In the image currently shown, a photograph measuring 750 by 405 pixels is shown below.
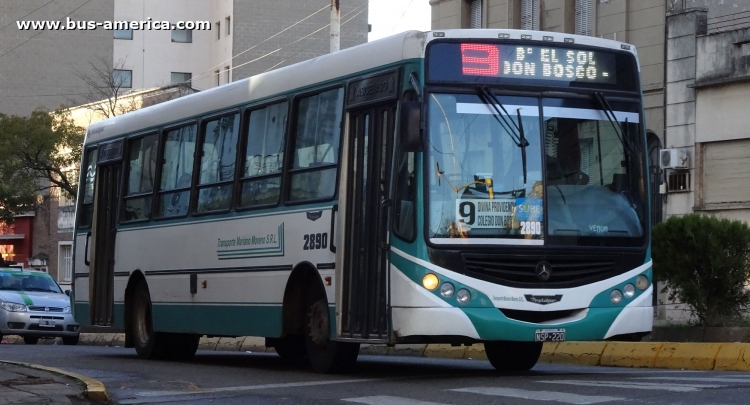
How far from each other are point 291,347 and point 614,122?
587 centimetres

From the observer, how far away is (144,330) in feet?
57.1

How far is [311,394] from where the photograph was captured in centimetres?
1084

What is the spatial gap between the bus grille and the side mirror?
101cm

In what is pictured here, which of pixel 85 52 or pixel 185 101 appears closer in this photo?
pixel 185 101

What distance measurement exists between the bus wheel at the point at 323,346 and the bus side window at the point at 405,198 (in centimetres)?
154

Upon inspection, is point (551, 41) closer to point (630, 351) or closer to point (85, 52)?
point (630, 351)

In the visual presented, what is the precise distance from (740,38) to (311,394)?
15869 millimetres

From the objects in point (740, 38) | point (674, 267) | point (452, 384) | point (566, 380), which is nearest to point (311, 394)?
point (452, 384)

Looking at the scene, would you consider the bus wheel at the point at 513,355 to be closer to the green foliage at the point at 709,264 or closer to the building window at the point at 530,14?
the green foliage at the point at 709,264

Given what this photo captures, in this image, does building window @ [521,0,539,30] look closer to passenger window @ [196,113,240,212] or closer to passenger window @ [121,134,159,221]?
passenger window @ [121,134,159,221]

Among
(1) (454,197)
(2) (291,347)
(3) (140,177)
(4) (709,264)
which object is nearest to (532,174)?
(1) (454,197)

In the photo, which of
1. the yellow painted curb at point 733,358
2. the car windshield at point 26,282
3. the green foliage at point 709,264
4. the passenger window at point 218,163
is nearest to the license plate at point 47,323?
the car windshield at point 26,282

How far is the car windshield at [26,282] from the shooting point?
2639cm

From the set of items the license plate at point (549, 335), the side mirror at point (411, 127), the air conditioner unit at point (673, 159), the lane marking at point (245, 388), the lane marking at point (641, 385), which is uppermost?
the air conditioner unit at point (673, 159)
